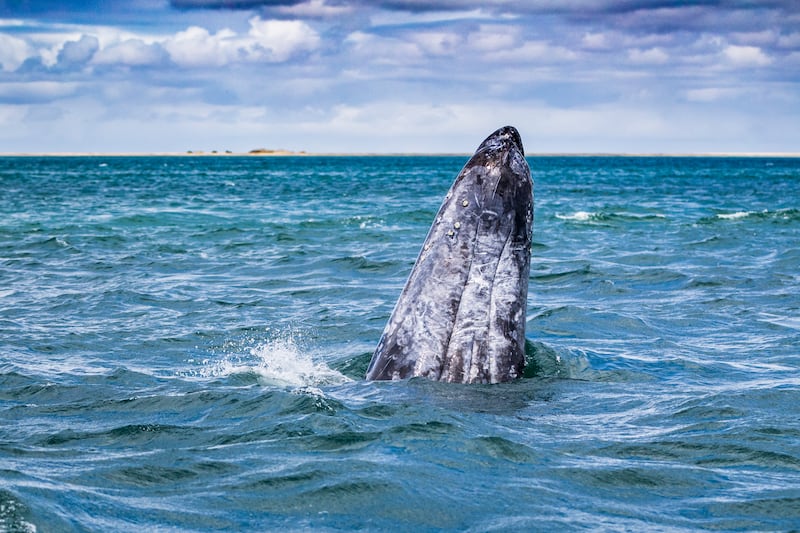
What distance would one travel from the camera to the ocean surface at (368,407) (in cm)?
445

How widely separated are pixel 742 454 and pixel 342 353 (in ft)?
13.2

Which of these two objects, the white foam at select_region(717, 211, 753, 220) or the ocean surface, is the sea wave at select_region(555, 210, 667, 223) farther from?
the ocean surface

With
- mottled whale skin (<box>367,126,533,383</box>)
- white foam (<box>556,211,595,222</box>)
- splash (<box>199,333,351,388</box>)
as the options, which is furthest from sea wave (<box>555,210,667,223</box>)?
mottled whale skin (<box>367,126,533,383</box>)

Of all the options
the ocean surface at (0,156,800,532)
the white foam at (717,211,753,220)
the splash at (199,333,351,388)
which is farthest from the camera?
the white foam at (717,211,753,220)

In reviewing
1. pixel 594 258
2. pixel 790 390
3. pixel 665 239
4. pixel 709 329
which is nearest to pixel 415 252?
pixel 594 258

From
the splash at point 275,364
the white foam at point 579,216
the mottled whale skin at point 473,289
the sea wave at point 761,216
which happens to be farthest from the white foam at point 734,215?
the mottled whale skin at point 473,289

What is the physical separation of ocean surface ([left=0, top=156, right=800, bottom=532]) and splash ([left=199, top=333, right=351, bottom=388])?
4 cm

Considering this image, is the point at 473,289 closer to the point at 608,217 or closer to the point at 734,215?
the point at 608,217

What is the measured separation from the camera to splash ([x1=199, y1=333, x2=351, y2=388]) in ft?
24.3

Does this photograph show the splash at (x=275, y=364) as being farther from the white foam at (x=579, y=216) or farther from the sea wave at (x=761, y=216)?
the sea wave at (x=761, y=216)

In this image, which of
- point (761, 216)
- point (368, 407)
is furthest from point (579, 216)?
point (368, 407)

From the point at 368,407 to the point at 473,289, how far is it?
1102 millimetres

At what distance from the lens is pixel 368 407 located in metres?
5.99

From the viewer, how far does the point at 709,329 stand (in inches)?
386
